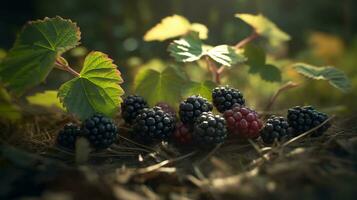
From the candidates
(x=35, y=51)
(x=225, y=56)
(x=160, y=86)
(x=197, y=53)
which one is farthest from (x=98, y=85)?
(x=225, y=56)

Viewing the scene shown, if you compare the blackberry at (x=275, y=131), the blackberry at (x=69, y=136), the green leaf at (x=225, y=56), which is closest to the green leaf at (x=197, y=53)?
the green leaf at (x=225, y=56)

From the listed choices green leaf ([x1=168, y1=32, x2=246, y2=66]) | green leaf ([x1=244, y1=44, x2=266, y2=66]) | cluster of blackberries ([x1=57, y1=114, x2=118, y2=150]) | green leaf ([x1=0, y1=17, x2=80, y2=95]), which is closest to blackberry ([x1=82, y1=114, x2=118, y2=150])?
cluster of blackberries ([x1=57, y1=114, x2=118, y2=150])

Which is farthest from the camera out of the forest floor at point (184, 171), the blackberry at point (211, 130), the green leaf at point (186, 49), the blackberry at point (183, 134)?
the green leaf at point (186, 49)

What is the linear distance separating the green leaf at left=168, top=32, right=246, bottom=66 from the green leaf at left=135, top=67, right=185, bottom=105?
0.14 meters

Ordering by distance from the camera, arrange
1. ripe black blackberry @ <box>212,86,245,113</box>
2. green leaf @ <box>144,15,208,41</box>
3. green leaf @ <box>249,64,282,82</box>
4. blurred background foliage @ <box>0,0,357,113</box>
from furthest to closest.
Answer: blurred background foliage @ <box>0,0,357,113</box>
green leaf @ <box>144,15,208,41</box>
green leaf @ <box>249,64,282,82</box>
ripe black blackberry @ <box>212,86,245,113</box>

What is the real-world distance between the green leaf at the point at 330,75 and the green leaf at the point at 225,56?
0.30 meters

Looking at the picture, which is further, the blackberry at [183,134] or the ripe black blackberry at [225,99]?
the ripe black blackberry at [225,99]

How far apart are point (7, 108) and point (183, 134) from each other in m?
0.73

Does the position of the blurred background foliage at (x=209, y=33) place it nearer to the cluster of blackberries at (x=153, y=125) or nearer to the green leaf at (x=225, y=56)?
the green leaf at (x=225, y=56)

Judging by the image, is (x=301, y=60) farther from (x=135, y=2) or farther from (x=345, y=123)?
(x=135, y=2)

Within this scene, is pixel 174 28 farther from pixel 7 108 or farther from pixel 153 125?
pixel 7 108

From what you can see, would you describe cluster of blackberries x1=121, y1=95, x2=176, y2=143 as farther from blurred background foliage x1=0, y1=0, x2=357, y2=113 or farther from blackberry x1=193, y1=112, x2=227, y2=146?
blurred background foliage x1=0, y1=0, x2=357, y2=113

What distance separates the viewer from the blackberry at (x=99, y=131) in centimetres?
166

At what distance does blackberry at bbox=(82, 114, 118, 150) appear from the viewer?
5.45ft
